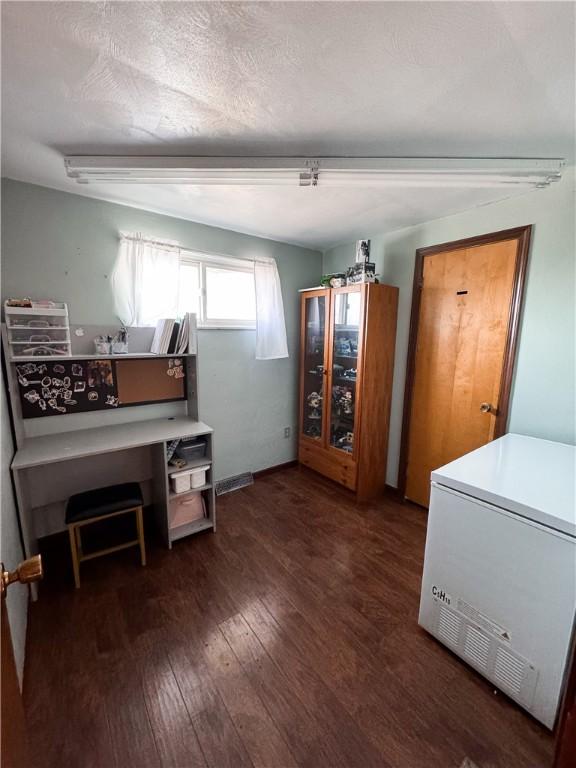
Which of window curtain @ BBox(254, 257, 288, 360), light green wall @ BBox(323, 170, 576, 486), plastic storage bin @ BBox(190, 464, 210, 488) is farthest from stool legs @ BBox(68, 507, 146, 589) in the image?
light green wall @ BBox(323, 170, 576, 486)

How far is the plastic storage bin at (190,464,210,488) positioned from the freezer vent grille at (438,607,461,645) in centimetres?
162

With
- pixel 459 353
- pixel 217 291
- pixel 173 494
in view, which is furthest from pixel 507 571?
pixel 217 291

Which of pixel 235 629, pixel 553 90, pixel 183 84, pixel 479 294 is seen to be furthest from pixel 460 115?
pixel 235 629

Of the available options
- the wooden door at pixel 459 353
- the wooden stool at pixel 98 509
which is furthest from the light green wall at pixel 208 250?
the wooden door at pixel 459 353

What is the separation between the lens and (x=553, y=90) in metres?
1.13

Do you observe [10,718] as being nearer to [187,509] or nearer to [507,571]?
[507,571]

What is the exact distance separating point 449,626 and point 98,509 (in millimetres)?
1954

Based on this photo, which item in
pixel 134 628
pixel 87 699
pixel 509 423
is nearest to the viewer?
pixel 87 699

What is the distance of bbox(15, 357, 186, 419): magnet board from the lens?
1964mm

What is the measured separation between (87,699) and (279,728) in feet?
2.60

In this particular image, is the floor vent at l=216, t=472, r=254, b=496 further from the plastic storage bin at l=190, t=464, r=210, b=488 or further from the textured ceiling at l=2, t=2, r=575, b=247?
the textured ceiling at l=2, t=2, r=575, b=247

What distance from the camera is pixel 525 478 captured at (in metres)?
1.40

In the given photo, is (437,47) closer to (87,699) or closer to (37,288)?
(37,288)

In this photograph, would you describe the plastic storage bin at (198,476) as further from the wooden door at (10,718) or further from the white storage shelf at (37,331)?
the wooden door at (10,718)
